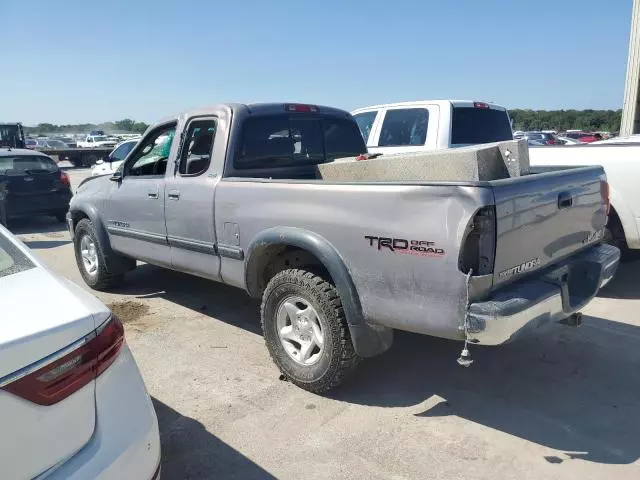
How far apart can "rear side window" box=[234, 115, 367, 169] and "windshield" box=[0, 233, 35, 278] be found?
2052 millimetres

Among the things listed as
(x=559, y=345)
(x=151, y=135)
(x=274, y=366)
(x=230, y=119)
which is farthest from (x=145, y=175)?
(x=559, y=345)

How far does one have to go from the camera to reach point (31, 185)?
10.8 m

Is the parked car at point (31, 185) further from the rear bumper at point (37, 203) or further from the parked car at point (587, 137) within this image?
the parked car at point (587, 137)

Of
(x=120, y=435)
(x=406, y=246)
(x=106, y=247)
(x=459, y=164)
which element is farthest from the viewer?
(x=106, y=247)

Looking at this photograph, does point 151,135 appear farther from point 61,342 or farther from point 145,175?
point 61,342

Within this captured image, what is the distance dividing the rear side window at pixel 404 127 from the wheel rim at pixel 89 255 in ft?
14.4

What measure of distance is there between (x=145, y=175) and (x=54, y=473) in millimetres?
3910

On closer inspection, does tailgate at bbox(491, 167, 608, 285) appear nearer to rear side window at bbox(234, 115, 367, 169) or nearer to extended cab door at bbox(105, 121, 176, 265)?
rear side window at bbox(234, 115, 367, 169)

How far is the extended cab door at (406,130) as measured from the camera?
756 cm

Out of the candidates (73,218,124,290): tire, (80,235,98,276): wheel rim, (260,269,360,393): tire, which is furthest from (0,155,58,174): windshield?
(260,269,360,393): tire

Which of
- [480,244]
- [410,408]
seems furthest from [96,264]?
[480,244]

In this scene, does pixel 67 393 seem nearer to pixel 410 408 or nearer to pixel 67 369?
pixel 67 369

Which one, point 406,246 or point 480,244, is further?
point 406,246

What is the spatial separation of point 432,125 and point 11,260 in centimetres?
610
